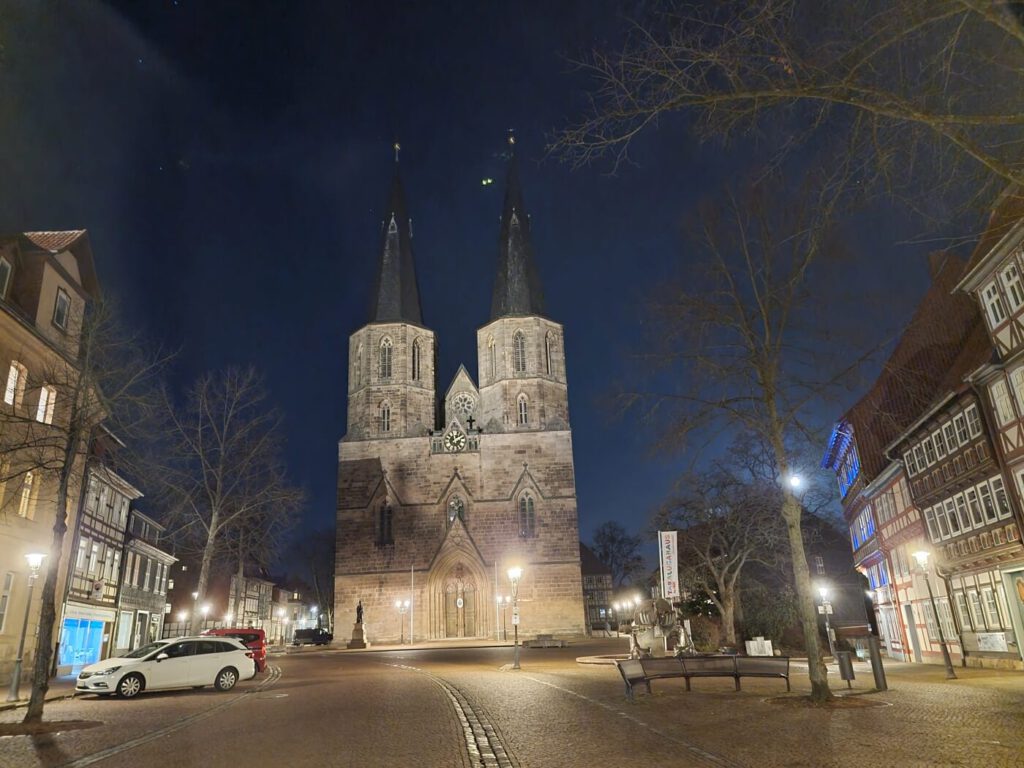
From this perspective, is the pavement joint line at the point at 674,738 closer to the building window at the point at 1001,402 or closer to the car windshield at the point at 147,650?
Result: the car windshield at the point at 147,650

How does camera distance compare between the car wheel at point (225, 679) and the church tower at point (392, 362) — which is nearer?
the car wheel at point (225, 679)

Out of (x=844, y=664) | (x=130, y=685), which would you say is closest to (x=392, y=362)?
(x=130, y=685)

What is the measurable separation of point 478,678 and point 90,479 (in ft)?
63.9

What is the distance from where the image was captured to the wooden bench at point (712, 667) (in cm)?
1450

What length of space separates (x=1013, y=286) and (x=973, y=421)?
439cm

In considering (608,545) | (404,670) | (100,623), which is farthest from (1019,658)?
(608,545)

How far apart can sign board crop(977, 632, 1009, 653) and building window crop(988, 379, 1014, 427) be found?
5.88 metres

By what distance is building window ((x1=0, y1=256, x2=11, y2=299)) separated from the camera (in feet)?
66.1

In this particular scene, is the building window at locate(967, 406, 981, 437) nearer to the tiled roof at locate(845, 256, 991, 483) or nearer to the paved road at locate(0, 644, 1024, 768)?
the tiled roof at locate(845, 256, 991, 483)

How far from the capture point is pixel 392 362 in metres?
57.7

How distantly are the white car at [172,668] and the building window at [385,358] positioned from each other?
1517 inches

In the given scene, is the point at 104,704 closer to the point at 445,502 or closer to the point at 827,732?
the point at 827,732

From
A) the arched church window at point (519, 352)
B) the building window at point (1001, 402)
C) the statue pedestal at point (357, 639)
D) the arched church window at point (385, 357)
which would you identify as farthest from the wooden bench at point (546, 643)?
the building window at point (1001, 402)

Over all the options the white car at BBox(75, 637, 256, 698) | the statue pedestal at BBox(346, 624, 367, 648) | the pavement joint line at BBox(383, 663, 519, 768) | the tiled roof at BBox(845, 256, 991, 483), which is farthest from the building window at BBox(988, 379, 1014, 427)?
the statue pedestal at BBox(346, 624, 367, 648)
